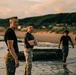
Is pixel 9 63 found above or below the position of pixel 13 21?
below

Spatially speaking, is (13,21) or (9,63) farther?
(9,63)

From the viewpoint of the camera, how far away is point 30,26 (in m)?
10.3

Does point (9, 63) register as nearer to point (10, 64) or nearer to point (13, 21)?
point (10, 64)

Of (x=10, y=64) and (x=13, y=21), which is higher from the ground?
(x=13, y=21)

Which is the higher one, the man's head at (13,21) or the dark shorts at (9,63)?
the man's head at (13,21)

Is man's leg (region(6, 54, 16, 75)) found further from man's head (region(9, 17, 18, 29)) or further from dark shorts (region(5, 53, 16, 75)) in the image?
man's head (region(9, 17, 18, 29))

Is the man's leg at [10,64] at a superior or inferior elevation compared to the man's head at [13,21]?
inferior

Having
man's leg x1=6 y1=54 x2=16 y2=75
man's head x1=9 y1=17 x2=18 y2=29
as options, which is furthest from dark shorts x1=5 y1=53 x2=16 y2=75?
man's head x1=9 y1=17 x2=18 y2=29

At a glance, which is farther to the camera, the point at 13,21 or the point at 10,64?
the point at 10,64

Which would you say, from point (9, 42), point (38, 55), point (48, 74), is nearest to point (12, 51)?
point (9, 42)

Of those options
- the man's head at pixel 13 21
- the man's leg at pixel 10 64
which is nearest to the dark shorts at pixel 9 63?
the man's leg at pixel 10 64

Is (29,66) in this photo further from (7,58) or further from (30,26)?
(7,58)

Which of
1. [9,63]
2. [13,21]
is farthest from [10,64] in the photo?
[13,21]

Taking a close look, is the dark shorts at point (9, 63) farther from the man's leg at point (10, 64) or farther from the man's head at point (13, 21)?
the man's head at point (13, 21)
